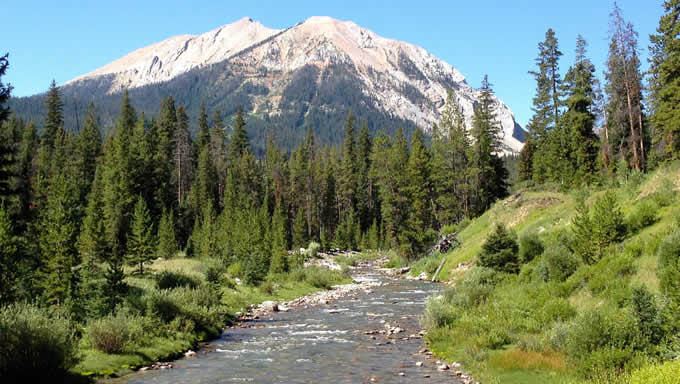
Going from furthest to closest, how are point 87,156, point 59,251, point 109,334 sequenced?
point 87,156 < point 59,251 < point 109,334

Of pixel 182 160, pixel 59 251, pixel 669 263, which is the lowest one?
pixel 669 263

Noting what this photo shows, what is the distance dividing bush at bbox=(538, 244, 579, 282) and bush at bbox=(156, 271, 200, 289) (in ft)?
67.7

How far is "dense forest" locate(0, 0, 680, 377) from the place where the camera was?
21.6 m

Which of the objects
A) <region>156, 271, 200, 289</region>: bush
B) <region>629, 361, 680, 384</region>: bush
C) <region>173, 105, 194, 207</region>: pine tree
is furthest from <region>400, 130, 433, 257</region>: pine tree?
<region>629, 361, 680, 384</region>: bush

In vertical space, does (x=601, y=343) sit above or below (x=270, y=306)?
above

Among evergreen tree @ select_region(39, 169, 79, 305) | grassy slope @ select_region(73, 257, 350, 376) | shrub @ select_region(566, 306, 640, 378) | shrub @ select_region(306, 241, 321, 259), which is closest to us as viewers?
shrub @ select_region(566, 306, 640, 378)

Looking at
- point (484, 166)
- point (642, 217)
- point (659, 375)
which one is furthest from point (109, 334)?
point (484, 166)

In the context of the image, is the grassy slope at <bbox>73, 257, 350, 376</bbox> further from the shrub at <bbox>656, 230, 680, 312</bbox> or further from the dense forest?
the shrub at <bbox>656, 230, 680, 312</bbox>

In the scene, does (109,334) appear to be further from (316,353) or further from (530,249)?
(530,249)

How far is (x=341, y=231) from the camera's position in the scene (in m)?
92.1

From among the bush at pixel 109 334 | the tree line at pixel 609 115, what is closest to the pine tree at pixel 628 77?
the tree line at pixel 609 115

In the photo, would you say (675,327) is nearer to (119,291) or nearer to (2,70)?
(119,291)

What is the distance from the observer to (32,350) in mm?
14219

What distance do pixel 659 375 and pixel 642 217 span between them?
17.4 metres
